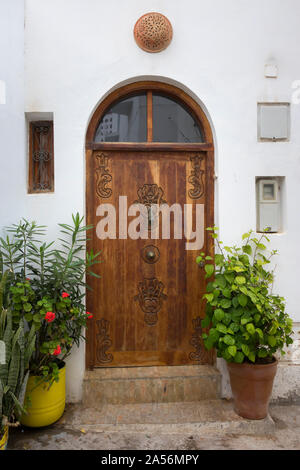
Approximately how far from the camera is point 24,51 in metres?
2.82

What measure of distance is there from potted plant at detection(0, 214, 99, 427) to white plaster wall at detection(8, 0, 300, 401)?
0.23 metres

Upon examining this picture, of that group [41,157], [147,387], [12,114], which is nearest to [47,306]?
[147,387]

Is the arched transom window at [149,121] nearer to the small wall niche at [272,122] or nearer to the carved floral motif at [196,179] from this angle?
the carved floral motif at [196,179]

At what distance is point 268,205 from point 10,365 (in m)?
2.46

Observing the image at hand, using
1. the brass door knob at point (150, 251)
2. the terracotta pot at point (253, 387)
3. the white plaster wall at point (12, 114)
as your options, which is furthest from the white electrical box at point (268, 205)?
the white plaster wall at point (12, 114)

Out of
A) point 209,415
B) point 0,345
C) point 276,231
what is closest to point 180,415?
point 209,415

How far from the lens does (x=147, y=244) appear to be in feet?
9.80

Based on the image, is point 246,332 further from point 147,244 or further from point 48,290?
point 48,290

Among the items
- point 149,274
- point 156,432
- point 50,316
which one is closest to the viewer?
point 50,316

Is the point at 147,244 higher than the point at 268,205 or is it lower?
lower

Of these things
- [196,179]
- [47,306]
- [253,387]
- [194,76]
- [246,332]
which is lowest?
[253,387]

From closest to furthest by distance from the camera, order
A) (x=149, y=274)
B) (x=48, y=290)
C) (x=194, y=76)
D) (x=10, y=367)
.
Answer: (x=10, y=367)
(x=48, y=290)
(x=194, y=76)
(x=149, y=274)

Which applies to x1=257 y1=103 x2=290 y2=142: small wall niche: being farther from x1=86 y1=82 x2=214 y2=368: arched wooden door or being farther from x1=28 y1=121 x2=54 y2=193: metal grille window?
x1=28 y1=121 x2=54 y2=193: metal grille window

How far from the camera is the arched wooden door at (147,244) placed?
2.95 meters
